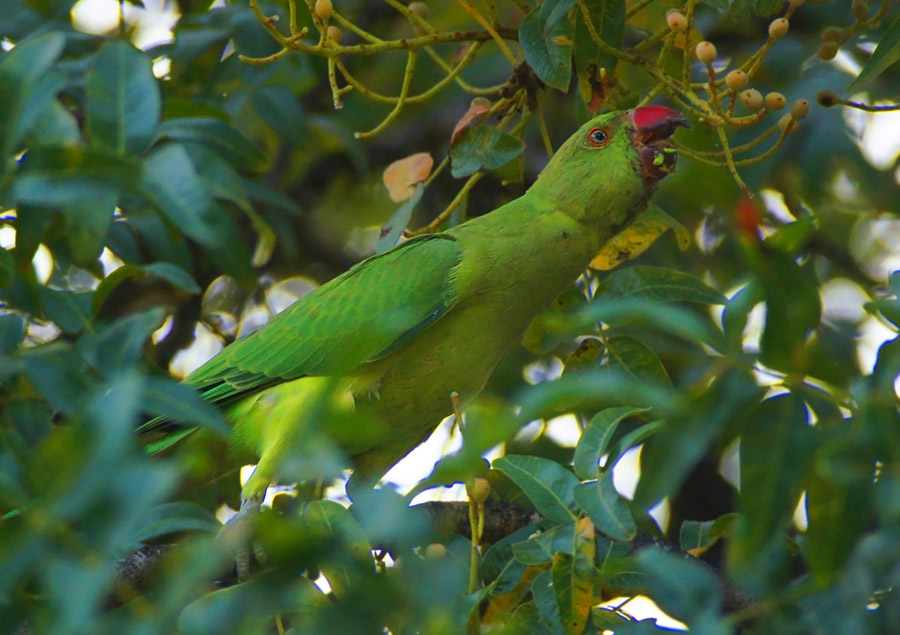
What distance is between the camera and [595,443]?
78.4 inches

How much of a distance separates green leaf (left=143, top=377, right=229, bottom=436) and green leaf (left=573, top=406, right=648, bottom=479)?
800 mm

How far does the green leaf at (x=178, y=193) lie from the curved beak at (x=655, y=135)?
1546mm

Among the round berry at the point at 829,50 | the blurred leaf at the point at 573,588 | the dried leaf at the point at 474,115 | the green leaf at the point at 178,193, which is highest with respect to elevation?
the green leaf at the point at 178,193

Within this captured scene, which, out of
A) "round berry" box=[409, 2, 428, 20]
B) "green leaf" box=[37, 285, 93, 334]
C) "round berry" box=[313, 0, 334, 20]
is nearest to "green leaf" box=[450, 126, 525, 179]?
"round berry" box=[409, 2, 428, 20]

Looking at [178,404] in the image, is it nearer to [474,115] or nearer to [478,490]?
[478,490]

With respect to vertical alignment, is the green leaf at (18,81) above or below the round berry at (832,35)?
above

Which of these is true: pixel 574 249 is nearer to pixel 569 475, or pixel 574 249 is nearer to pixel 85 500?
pixel 569 475

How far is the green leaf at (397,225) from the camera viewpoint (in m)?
2.85

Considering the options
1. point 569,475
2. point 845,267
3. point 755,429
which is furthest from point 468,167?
point 845,267

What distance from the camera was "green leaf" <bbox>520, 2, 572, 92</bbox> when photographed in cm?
254

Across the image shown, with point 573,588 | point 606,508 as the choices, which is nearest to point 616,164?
point 606,508

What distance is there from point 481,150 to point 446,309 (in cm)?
45

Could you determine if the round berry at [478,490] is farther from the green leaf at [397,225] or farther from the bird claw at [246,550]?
the green leaf at [397,225]

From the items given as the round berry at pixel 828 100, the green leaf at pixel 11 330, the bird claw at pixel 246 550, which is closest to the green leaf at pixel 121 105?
the green leaf at pixel 11 330
